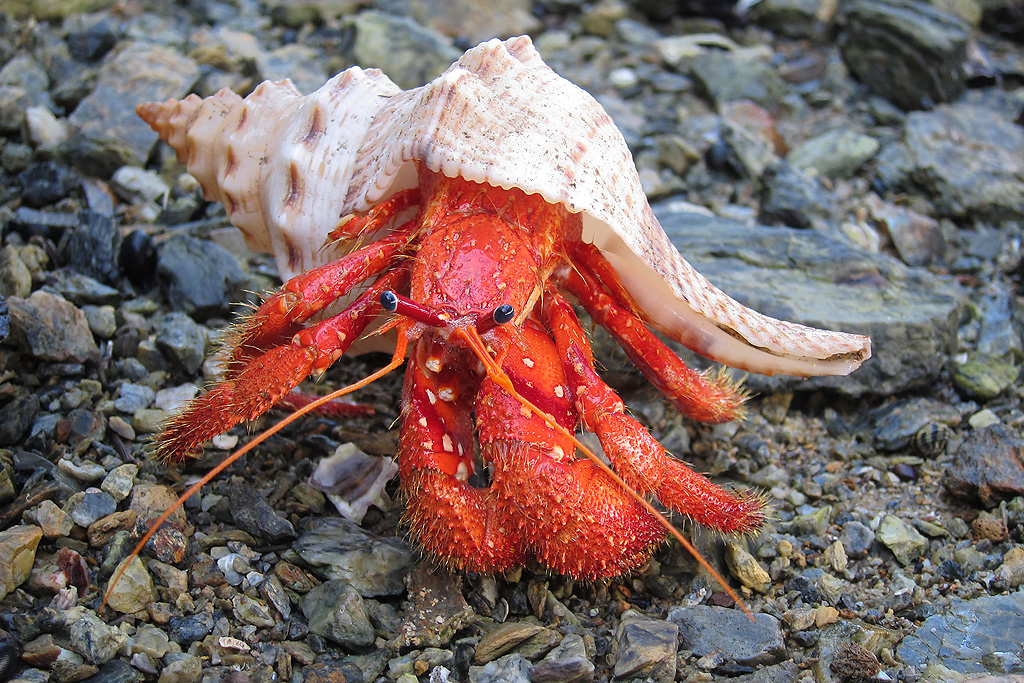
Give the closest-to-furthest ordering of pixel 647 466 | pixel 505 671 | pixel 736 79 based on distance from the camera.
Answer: pixel 505 671 → pixel 647 466 → pixel 736 79

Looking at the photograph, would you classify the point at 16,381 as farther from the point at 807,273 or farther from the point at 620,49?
the point at 620,49

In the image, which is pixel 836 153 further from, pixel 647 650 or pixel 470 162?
pixel 647 650

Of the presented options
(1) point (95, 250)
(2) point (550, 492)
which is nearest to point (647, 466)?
(2) point (550, 492)

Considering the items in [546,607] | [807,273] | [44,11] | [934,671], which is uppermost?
[44,11]

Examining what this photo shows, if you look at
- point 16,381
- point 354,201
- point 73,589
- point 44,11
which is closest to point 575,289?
point 354,201

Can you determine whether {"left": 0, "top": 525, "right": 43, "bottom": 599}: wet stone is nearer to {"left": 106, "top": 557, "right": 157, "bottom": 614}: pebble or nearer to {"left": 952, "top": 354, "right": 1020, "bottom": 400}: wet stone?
Answer: {"left": 106, "top": 557, "right": 157, "bottom": 614}: pebble

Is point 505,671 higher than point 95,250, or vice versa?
point 95,250

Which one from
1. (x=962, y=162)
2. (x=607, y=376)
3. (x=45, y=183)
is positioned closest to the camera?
(x=607, y=376)
